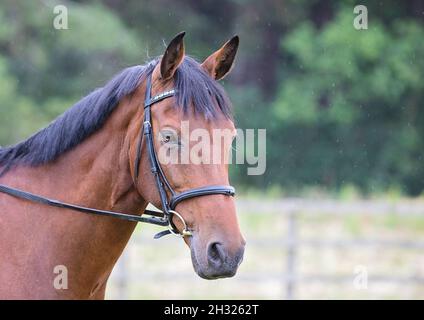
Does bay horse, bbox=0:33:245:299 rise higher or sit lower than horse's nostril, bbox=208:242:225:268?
higher

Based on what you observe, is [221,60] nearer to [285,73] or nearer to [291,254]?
[291,254]

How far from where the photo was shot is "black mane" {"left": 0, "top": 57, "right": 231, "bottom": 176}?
364 centimetres

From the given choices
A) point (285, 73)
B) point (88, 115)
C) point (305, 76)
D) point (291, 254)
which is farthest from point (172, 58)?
point (285, 73)

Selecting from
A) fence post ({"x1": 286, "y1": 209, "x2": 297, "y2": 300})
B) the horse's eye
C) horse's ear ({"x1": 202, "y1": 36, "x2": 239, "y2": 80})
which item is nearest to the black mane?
horse's ear ({"x1": 202, "y1": 36, "x2": 239, "y2": 80})

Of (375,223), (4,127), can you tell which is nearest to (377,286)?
(375,223)

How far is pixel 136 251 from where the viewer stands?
454 inches

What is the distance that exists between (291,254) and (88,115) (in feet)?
21.5

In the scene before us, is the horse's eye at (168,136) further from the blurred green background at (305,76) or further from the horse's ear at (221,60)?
the blurred green background at (305,76)

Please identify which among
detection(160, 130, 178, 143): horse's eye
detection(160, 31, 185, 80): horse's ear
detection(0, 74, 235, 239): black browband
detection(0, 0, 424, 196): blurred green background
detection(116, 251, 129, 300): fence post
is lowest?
detection(116, 251, 129, 300): fence post

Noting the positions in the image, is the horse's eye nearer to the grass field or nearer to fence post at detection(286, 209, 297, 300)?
the grass field

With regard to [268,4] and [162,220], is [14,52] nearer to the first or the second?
[268,4]

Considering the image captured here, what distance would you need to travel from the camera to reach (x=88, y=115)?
3750 millimetres

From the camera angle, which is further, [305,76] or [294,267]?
[305,76]

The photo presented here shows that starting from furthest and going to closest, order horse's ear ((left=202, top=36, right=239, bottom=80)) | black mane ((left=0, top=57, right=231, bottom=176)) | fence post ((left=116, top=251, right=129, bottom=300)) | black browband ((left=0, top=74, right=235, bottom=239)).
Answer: fence post ((left=116, top=251, right=129, bottom=300)) → horse's ear ((left=202, top=36, right=239, bottom=80)) → black mane ((left=0, top=57, right=231, bottom=176)) → black browband ((left=0, top=74, right=235, bottom=239))
